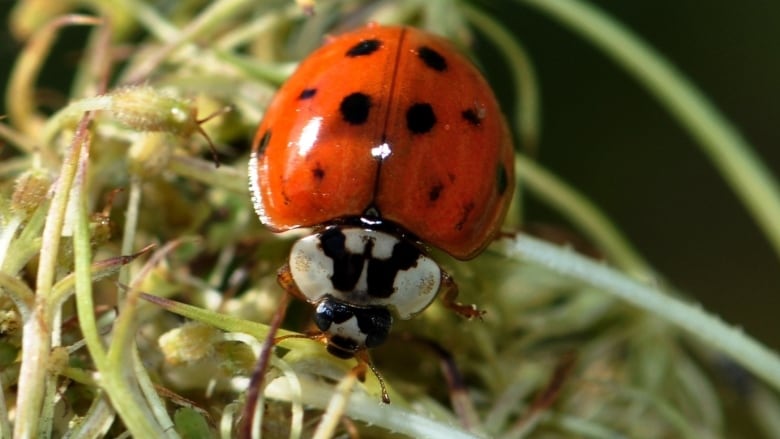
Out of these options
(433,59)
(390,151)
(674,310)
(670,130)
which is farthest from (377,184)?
(670,130)

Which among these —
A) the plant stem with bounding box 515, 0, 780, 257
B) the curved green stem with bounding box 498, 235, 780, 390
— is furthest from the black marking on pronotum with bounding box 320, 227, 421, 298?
the plant stem with bounding box 515, 0, 780, 257

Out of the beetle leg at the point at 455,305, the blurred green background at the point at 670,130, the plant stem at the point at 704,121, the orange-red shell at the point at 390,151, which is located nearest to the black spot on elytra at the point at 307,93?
the orange-red shell at the point at 390,151

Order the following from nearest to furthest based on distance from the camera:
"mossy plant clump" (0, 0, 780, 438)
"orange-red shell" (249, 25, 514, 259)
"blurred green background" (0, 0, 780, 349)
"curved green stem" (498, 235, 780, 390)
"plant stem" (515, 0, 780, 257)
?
"mossy plant clump" (0, 0, 780, 438) → "orange-red shell" (249, 25, 514, 259) → "curved green stem" (498, 235, 780, 390) → "plant stem" (515, 0, 780, 257) → "blurred green background" (0, 0, 780, 349)

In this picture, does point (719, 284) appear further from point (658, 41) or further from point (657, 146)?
point (658, 41)

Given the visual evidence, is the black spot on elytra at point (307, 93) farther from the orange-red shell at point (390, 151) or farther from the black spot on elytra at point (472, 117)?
the black spot on elytra at point (472, 117)

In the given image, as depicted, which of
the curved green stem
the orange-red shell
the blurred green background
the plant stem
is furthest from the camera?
the blurred green background

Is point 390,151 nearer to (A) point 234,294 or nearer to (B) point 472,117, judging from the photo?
(B) point 472,117

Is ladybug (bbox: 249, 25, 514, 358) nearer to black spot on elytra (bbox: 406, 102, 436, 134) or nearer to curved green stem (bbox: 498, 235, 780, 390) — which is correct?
black spot on elytra (bbox: 406, 102, 436, 134)
